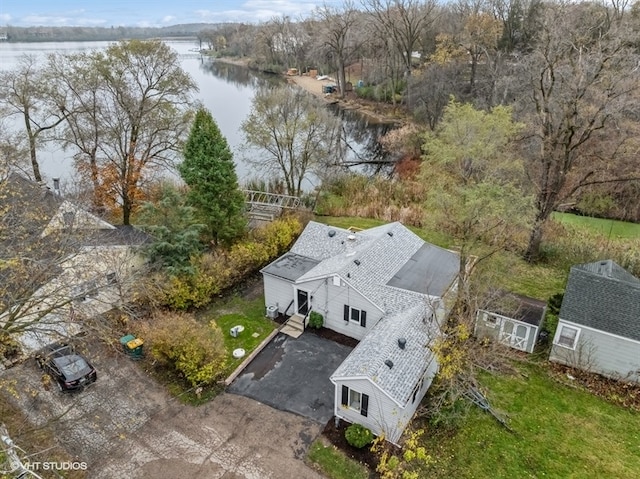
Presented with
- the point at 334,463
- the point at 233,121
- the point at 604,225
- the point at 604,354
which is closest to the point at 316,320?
the point at 334,463

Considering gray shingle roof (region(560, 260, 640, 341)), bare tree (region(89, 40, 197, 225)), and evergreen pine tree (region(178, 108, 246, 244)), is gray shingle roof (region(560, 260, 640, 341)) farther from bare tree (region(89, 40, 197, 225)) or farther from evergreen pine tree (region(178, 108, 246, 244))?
bare tree (region(89, 40, 197, 225))

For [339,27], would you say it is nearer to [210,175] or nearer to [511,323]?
[210,175]

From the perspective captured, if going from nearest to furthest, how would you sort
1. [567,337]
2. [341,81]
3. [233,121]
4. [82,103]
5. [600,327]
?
[600,327]
[567,337]
[82,103]
[233,121]
[341,81]

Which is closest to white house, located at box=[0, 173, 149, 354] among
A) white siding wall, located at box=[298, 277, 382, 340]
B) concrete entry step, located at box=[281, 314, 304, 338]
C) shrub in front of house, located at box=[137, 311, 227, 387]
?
shrub in front of house, located at box=[137, 311, 227, 387]

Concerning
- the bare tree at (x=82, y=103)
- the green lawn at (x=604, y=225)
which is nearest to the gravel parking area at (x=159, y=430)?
the bare tree at (x=82, y=103)

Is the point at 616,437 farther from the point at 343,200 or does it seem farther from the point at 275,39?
the point at 275,39

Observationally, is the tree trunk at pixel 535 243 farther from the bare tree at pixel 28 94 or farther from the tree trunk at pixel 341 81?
the tree trunk at pixel 341 81
